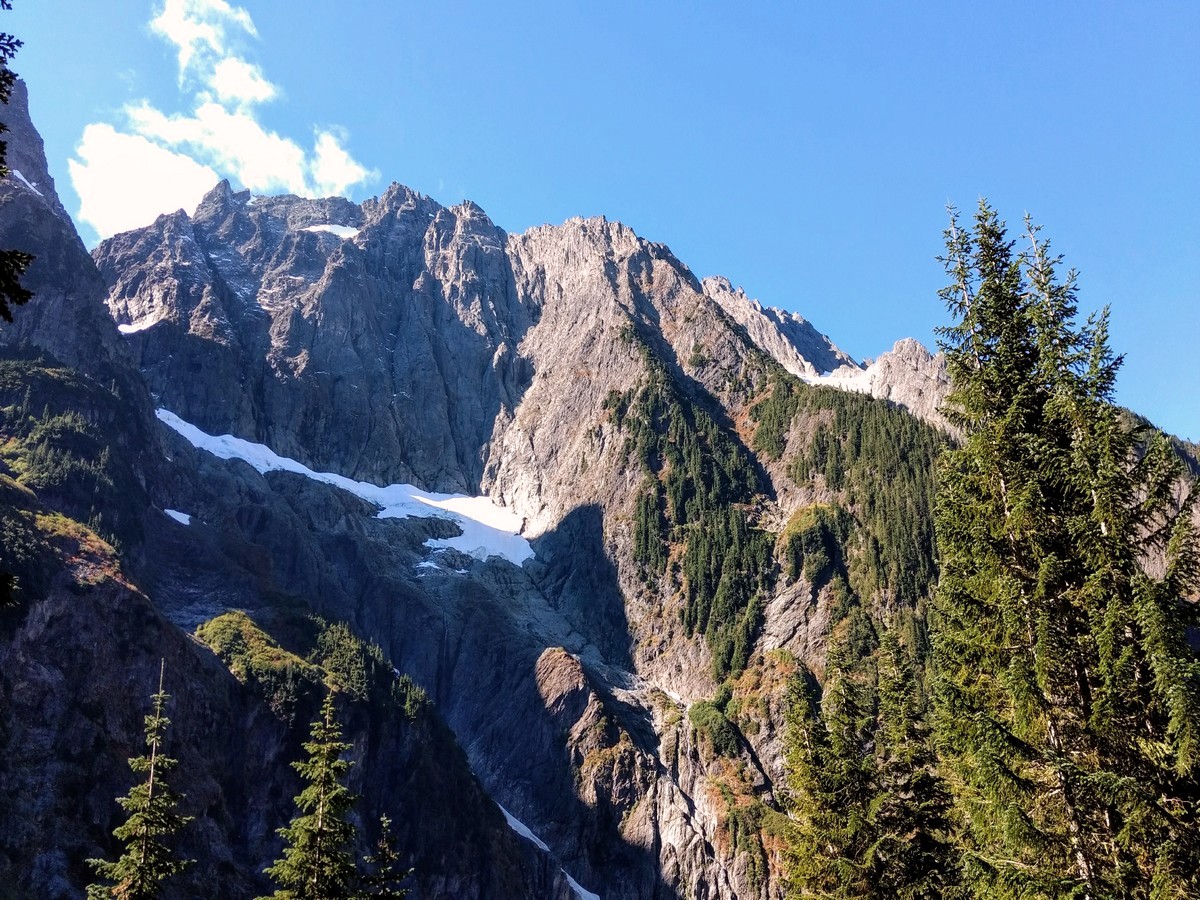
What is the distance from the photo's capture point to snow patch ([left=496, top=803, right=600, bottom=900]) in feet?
283

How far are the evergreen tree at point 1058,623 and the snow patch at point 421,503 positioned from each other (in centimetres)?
13285

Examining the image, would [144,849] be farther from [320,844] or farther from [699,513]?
[699,513]

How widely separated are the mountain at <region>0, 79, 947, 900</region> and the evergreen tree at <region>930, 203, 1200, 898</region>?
199 feet

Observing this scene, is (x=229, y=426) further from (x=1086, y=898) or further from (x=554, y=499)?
(x=1086, y=898)

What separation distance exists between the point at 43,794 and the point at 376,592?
7073 centimetres

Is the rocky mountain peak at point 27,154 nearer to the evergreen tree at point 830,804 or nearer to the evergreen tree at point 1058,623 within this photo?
the evergreen tree at point 830,804

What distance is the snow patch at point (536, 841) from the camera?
86.2 meters

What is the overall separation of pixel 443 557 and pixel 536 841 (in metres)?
61.1

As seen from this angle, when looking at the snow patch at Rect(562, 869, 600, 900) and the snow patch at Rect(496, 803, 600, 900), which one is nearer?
the snow patch at Rect(562, 869, 600, 900)

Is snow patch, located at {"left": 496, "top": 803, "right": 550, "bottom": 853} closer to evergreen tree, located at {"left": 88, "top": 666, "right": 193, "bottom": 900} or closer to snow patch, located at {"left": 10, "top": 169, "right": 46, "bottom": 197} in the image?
evergreen tree, located at {"left": 88, "top": 666, "right": 193, "bottom": 900}

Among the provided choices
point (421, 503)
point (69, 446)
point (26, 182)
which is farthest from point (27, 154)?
point (421, 503)

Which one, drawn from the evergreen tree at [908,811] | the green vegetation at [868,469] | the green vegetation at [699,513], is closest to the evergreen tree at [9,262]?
the evergreen tree at [908,811]

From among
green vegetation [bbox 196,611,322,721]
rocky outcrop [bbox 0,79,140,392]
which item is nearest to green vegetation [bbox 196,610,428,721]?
green vegetation [bbox 196,611,322,721]

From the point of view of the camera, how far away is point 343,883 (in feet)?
65.4
